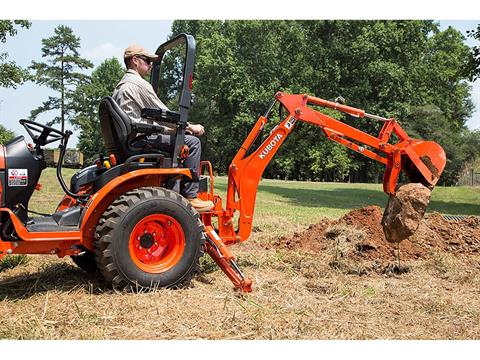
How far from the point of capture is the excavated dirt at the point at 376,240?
712 centimetres

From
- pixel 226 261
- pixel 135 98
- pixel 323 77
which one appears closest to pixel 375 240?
pixel 226 261

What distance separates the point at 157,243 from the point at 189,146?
1.04 m

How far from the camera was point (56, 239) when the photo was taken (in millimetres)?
4473

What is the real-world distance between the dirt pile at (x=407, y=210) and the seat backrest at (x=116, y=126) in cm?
317

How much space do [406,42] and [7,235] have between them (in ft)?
120

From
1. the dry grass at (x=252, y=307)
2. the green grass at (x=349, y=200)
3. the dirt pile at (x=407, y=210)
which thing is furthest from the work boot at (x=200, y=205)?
the green grass at (x=349, y=200)

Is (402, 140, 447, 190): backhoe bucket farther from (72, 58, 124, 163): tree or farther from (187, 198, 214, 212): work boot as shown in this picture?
(72, 58, 124, 163): tree

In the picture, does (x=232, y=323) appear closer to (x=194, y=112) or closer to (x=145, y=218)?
(x=145, y=218)

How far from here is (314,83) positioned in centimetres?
3819

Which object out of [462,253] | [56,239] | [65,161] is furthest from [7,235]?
[462,253]

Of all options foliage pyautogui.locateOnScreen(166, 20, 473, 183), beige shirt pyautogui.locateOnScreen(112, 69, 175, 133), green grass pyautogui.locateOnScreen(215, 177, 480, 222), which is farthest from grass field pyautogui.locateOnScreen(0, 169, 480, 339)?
foliage pyautogui.locateOnScreen(166, 20, 473, 183)

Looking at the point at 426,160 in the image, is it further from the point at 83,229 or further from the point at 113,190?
the point at 83,229

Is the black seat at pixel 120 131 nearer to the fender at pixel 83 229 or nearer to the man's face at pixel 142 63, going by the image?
the fender at pixel 83 229

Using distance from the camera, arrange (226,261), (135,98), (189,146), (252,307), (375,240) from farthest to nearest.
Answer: (375,240), (189,146), (226,261), (135,98), (252,307)
